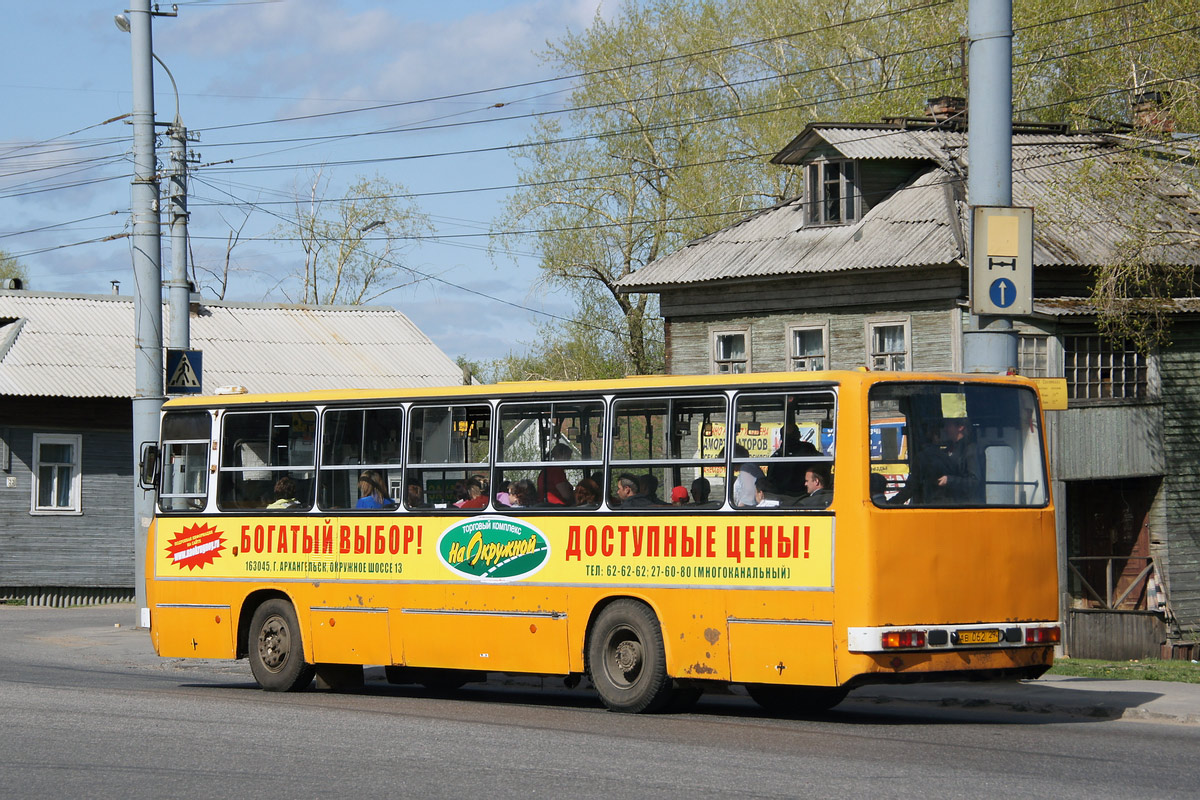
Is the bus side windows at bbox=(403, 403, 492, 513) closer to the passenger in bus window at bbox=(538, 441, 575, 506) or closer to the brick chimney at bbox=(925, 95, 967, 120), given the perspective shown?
the passenger in bus window at bbox=(538, 441, 575, 506)

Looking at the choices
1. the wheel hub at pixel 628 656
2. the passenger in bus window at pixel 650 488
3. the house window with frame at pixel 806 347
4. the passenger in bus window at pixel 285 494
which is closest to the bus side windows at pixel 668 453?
the passenger in bus window at pixel 650 488

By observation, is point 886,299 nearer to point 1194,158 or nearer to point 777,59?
point 1194,158

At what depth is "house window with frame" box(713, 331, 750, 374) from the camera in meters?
33.5

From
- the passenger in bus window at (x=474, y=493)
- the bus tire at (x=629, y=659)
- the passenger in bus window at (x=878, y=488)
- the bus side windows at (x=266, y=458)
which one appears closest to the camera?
the passenger in bus window at (x=878, y=488)

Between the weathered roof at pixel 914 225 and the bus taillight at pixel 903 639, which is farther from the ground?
the weathered roof at pixel 914 225

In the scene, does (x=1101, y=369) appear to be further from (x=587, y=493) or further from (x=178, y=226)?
(x=587, y=493)

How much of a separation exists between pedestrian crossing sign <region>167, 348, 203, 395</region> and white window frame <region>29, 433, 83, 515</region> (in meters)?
14.1

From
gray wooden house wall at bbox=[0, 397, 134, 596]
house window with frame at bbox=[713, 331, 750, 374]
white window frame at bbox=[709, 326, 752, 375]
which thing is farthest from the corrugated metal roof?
gray wooden house wall at bbox=[0, 397, 134, 596]

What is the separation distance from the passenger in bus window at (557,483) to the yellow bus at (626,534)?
0.02m

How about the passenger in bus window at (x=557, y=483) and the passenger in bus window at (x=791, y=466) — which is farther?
the passenger in bus window at (x=557, y=483)

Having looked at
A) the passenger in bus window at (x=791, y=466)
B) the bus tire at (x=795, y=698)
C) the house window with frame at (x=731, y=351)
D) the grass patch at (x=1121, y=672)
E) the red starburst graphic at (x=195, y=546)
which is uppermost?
the house window with frame at (x=731, y=351)

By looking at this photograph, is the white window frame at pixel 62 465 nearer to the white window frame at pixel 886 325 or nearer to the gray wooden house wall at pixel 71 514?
the gray wooden house wall at pixel 71 514

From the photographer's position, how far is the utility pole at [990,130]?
1553 cm

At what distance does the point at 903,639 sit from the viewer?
12.5 metres
